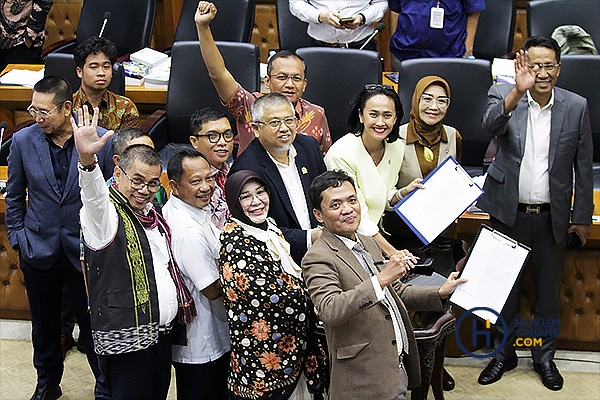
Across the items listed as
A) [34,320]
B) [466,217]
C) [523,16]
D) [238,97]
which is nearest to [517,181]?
[466,217]

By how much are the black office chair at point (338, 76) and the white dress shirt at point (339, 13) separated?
0.53 metres

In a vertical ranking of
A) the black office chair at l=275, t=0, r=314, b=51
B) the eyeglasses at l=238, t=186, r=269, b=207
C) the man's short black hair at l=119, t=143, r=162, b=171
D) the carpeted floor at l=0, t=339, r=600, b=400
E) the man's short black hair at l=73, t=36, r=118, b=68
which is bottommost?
the carpeted floor at l=0, t=339, r=600, b=400

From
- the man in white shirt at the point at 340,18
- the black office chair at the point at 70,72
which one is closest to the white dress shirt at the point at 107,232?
the black office chair at the point at 70,72

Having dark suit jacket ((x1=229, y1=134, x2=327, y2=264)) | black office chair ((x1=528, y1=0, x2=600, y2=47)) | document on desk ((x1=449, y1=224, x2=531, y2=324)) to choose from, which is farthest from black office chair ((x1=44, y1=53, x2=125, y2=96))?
black office chair ((x1=528, y1=0, x2=600, y2=47))

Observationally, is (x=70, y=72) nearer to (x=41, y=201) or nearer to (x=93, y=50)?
(x=93, y=50)

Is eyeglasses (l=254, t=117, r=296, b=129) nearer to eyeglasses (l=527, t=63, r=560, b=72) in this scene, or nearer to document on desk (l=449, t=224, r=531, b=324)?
document on desk (l=449, t=224, r=531, b=324)

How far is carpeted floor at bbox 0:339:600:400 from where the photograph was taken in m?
3.38

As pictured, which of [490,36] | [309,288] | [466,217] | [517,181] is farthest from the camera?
[490,36]

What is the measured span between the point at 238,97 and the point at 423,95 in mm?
709

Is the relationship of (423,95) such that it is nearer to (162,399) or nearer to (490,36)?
(162,399)

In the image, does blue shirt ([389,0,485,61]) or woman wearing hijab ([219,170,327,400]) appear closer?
woman wearing hijab ([219,170,327,400])

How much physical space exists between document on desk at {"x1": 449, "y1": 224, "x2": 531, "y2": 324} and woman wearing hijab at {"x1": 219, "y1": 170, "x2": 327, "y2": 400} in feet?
1.54

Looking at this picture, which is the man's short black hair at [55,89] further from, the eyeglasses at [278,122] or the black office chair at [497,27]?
the black office chair at [497,27]

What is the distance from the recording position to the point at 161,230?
261 cm
